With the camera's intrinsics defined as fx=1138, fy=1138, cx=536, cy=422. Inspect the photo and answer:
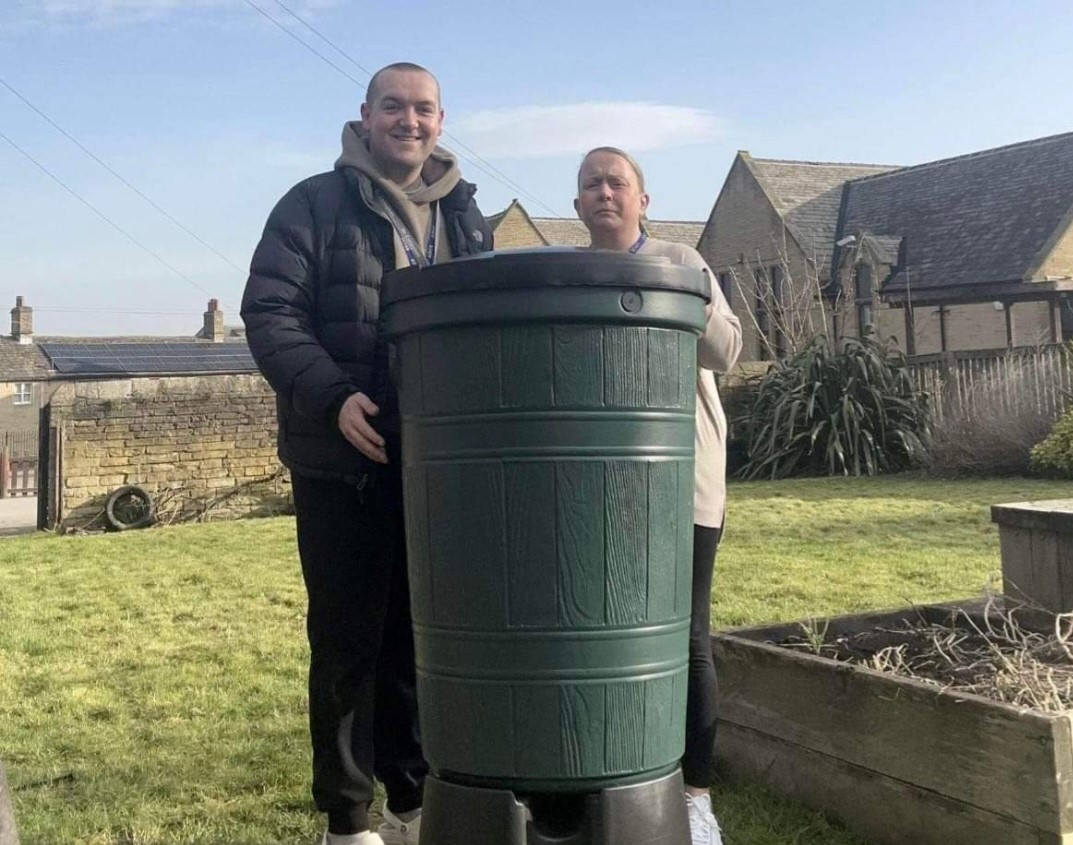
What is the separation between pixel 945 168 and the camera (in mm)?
25047

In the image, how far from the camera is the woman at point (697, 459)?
8.68ft

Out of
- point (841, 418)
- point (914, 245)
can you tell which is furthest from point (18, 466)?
point (841, 418)

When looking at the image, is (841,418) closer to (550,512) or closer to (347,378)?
(347,378)

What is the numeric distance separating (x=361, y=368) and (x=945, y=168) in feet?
81.8

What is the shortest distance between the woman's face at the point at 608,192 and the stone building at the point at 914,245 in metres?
15.3

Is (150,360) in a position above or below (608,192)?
above

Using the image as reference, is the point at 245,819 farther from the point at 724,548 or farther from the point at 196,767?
the point at 724,548

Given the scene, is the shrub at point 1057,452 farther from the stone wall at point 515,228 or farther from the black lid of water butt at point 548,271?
the stone wall at point 515,228

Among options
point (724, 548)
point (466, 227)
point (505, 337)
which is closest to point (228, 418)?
point (724, 548)

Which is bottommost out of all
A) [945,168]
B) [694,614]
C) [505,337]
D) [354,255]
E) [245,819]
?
[245,819]

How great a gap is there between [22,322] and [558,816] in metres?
53.5

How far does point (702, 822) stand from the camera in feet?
8.77

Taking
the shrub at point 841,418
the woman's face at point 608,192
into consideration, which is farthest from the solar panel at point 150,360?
the woman's face at point 608,192

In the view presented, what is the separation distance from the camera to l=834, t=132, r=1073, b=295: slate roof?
69.5 feet
